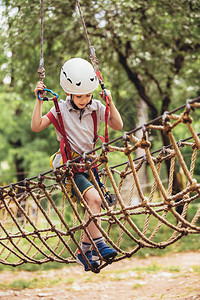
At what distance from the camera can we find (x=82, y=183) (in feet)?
7.31

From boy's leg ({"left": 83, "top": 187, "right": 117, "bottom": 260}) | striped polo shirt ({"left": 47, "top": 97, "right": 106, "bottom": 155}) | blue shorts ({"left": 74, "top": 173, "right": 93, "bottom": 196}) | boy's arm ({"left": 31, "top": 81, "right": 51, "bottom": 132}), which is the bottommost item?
boy's leg ({"left": 83, "top": 187, "right": 117, "bottom": 260})

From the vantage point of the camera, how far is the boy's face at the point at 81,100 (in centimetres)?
228

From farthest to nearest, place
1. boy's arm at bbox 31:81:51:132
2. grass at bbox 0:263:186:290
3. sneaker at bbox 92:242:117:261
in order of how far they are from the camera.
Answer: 1. grass at bbox 0:263:186:290
2. boy's arm at bbox 31:81:51:132
3. sneaker at bbox 92:242:117:261

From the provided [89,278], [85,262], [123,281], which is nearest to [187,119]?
[85,262]

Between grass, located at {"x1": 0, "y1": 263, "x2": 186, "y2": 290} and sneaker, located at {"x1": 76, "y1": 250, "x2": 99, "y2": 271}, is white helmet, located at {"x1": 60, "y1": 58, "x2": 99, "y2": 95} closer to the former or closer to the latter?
sneaker, located at {"x1": 76, "y1": 250, "x2": 99, "y2": 271}

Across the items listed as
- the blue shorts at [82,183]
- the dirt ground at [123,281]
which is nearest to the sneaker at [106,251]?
the blue shorts at [82,183]

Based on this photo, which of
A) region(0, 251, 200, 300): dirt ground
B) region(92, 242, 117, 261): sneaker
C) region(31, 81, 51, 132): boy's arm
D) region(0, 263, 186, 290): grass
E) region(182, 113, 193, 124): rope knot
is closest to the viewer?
region(182, 113, 193, 124): rope knot

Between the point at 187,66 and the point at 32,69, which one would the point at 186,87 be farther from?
the point at 32,69

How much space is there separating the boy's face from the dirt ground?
1.93 meters

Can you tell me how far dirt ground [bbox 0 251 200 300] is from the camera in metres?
4.12

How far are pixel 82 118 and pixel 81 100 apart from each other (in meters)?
0.11

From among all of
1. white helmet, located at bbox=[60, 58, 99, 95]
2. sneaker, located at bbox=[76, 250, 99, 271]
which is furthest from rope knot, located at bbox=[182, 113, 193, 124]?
sneaker, located at bbox=[76, 250, 99, 271]

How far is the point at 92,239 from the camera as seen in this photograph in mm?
2205

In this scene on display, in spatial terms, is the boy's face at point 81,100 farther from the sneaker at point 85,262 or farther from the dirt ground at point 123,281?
the dirt ground at point 123,281
